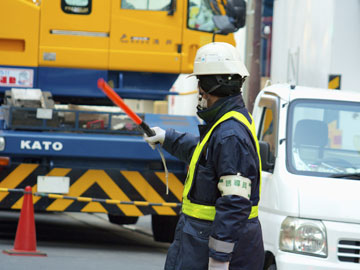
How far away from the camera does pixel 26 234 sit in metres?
10.2

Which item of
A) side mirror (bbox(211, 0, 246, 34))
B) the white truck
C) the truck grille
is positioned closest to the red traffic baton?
the truck grille

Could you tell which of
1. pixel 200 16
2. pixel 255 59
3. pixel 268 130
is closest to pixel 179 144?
pixel 268 130

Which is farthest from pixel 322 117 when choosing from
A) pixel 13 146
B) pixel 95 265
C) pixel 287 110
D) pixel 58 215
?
pixel 58 215

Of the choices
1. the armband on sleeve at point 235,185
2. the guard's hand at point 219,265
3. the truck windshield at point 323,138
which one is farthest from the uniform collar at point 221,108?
the truck windshield at point 323,138

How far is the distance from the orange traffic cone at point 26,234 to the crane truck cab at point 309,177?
288cm

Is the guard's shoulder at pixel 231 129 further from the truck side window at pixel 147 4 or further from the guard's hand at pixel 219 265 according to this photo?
the truck side window at pixel 147 4

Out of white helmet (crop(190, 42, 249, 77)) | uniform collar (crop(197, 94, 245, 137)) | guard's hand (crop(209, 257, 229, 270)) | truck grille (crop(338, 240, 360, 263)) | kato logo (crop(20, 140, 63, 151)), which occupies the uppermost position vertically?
white helmet (crop(190, 42, 249, 77))

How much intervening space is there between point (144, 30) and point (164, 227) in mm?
2667

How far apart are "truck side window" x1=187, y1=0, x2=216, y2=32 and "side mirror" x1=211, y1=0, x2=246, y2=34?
302mm

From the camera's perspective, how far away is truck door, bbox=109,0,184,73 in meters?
10.9

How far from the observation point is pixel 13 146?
33.3ft

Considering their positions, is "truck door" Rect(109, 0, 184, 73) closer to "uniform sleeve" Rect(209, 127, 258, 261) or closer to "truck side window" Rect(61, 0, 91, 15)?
"truck side window" Rect(61, 0, 91, 15)

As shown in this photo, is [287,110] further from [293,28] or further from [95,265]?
[293,28]

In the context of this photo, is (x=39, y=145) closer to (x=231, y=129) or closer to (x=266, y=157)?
(x=266, y=157)
